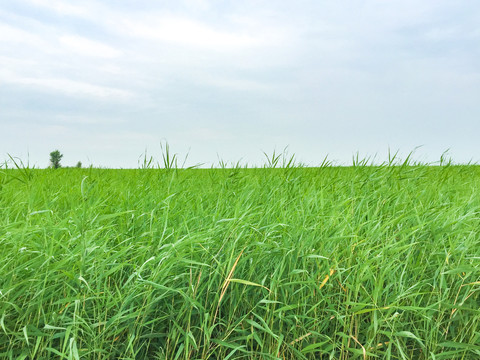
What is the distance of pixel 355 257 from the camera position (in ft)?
6.91

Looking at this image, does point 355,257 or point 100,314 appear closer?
point 100,314

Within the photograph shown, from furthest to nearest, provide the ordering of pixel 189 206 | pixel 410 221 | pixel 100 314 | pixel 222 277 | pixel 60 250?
pixel 189 206
pixel 410 221
pixel 60 250
pixel 222 277
pixel 100 314

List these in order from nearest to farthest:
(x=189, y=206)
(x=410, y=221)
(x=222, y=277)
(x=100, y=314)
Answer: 1. (x=100, y=314)
2. (x=222, y=277)
3. (x=410, y=221)
4. (x=189, y=206)

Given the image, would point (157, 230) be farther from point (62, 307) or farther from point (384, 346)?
point (384, 346)

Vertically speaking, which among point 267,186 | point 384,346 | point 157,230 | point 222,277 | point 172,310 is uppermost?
point 267,186

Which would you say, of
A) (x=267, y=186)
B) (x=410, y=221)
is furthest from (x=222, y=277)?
(x=267, y=186)

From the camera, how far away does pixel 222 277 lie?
1.87 m

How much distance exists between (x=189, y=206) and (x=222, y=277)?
1026 millimetres

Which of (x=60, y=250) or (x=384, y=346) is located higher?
(x=60, y=250)

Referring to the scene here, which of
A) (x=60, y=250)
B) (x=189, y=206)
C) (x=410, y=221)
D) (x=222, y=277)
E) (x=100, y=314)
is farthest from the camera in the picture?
(x=189, y=206)

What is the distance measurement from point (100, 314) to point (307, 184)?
251 cm

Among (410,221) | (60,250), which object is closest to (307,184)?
(410,221)

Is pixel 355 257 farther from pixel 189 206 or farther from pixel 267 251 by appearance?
pixel 189 206

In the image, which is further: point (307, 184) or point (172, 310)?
point (307, 184)
